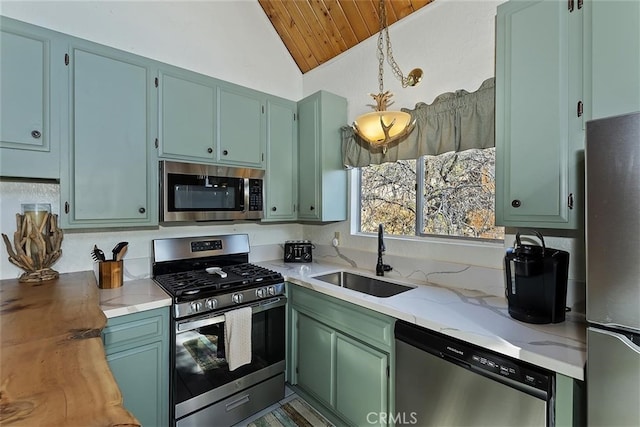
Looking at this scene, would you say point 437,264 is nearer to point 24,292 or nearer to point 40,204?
point 24,292

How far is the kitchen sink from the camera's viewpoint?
2.10m

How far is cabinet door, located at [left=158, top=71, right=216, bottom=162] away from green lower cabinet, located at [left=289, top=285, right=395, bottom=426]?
4.10 feet

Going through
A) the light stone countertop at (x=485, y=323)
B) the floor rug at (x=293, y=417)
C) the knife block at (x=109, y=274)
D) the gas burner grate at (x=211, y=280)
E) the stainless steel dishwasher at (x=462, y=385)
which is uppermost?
the knife block at (x=109, y=274)

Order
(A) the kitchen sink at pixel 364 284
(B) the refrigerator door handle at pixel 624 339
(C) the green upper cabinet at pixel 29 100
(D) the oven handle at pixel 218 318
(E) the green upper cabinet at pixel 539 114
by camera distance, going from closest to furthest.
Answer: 1. (B) the refrigerator door handle at pixel 624 339
2. (E) the green upper cabinet at pixel 539 114
3. (C) the green upper cabinet at pixel 29 100
4. (D) the oven handle at pixel 218 318
5. (A) the kitchen sink at pixel 364 284

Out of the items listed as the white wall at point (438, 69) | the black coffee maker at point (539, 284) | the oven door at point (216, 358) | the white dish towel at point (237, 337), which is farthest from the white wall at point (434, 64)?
the white dish towel at point (237, 337)

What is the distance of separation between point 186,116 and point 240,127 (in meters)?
0.41

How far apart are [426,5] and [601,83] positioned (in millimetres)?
1348

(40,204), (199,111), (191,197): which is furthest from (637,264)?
(40,204)

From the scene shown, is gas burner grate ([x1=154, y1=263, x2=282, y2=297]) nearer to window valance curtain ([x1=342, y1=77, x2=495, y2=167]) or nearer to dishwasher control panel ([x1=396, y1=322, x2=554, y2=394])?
dishwasher control panel ([x1=396, y1=322, x2=554, y2=394])

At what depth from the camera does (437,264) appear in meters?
2.02

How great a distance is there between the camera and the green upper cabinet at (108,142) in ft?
5.53

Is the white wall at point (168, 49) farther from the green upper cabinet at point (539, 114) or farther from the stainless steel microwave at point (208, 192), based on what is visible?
the green upper cabinet at point (539, 114)

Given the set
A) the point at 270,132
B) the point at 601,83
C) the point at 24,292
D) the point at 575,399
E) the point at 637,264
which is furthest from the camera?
the point at 270,132

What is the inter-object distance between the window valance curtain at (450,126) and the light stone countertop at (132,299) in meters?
1.78
